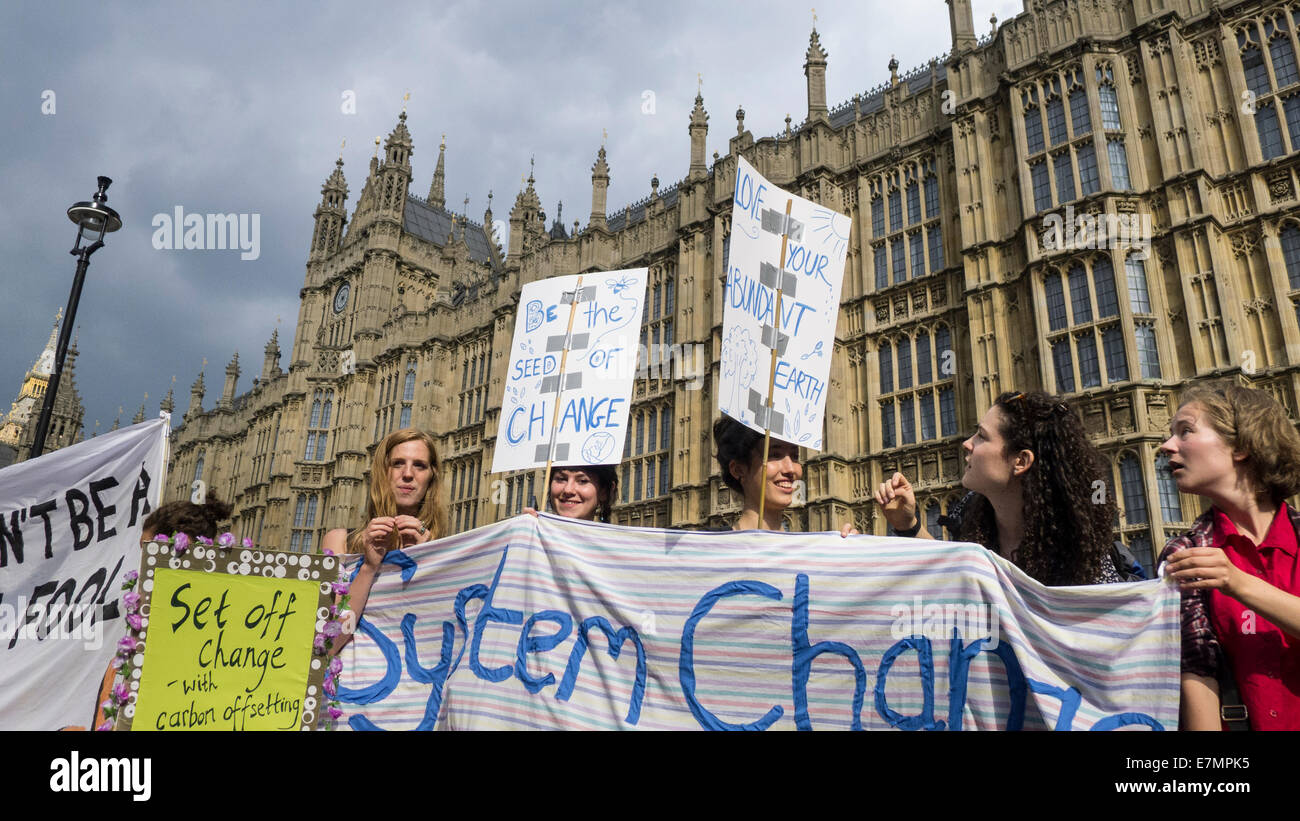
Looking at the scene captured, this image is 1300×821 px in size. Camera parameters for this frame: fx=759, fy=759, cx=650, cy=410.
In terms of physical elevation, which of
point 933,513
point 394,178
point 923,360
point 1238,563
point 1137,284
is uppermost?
point 394,178

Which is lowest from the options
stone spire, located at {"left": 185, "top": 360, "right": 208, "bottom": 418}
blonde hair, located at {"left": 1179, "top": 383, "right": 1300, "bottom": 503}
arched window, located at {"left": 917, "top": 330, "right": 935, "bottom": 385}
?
blonde hair, located at {"left": 1179, "top": 383, "right": 1300, "bottom": 503}

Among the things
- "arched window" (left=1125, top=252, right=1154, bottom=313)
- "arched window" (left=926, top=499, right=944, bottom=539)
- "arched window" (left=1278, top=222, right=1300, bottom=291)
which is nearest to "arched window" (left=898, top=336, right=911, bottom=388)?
"arched window" (left=926, top=499, right=944, bottom=539)

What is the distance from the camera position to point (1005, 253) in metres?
17.4

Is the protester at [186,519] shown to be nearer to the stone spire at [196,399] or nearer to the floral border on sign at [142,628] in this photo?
the floral border on sign at [142,628]

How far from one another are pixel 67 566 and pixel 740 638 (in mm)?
4132

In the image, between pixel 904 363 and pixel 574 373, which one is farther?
pixel 904 363

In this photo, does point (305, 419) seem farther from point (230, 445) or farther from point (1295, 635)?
point (1295, 635)

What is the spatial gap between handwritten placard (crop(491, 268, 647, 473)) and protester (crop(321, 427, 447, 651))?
465 millimetres

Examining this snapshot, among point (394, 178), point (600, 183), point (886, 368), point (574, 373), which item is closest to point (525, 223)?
point (600, 183)

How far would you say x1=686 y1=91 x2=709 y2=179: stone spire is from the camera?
25078 mm

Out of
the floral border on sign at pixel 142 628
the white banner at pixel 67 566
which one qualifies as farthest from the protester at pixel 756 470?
the white banner at pixel 67 566

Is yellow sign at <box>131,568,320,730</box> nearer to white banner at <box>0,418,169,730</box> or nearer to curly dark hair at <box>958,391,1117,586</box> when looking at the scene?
white banner at <box>0,418,169,730</box>

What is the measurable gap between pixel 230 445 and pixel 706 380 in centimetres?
3660

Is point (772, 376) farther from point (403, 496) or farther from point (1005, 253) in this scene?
point (1005, 253)
